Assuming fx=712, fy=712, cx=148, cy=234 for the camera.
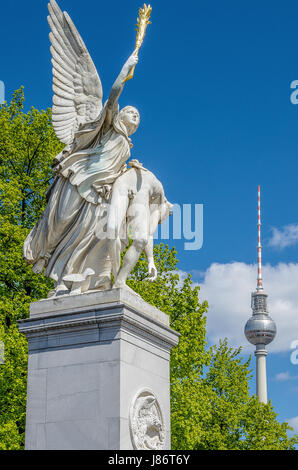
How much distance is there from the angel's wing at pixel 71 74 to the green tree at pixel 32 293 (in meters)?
7.36

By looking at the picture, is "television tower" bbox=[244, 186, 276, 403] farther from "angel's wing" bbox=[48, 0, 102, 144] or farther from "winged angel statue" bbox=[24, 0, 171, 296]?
"winged angel statue" bbox=[24, 0, 171, 296]

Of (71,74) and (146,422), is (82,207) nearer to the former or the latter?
(71,74)

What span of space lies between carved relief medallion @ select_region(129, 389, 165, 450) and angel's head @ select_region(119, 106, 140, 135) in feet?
13.1

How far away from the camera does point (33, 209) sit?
20.6 metres

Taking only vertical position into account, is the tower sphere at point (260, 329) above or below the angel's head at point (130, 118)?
above

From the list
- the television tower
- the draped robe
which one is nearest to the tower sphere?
the television tower

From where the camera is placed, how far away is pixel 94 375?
919cm

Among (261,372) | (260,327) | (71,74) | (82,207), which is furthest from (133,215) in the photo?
(260,327)

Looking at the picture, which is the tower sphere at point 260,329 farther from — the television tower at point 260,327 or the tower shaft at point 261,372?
the tower shaft at point 261,372

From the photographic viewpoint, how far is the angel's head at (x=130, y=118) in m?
10.9

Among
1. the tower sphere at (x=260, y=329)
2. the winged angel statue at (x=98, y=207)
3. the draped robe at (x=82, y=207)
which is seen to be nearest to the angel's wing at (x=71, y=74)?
the winged angel statue at (x=98, y=207)
